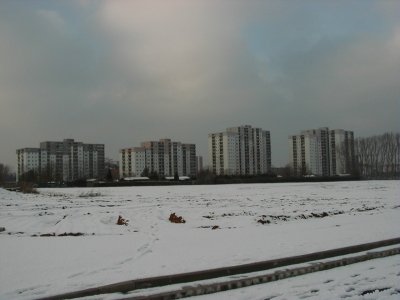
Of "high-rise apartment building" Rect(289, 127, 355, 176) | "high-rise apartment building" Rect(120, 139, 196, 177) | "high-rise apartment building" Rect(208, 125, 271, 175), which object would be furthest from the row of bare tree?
"high-rise apartment building" Rect(120, 139, 196, 177)

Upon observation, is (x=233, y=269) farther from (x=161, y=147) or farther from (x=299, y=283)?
(x=161, y=147)

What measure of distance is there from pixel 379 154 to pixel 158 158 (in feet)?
263

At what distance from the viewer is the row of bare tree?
142375 millimetres

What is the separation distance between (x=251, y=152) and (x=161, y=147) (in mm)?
35155

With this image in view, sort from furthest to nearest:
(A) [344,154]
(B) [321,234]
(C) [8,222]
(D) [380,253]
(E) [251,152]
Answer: (E) [251,152] → (A) [344,154] → (C) [8,222] → (B) [321,234] → (D) [380,253]

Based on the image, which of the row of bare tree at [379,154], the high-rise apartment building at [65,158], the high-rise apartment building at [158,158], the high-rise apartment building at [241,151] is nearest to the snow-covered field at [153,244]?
the row of bare tree at [379,154]

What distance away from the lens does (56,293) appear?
24.8 ft

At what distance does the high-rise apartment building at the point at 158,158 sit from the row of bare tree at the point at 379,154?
62.6 metres

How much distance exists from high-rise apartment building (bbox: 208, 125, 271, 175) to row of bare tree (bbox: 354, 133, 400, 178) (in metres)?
34.9

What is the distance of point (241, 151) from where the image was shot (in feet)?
552

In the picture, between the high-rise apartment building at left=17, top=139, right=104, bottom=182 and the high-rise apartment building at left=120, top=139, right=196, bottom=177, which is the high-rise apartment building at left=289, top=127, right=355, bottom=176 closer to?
the high-rise apartment building at left=120, top=139, right=196, bottom=177

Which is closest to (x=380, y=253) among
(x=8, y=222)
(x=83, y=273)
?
(x=83, y=273)

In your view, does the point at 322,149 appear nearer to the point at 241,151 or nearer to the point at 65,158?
the point at 241,151

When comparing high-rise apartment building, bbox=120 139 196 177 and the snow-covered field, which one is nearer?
the snow-covered field
